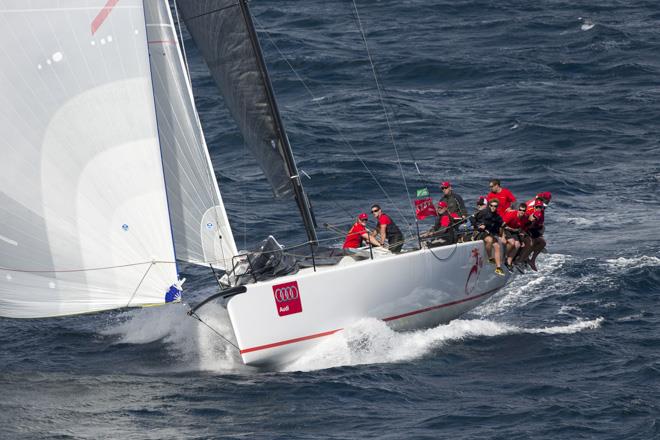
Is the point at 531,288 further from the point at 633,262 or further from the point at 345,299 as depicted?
the point at 345,299

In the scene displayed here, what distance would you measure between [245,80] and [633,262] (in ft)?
27.8

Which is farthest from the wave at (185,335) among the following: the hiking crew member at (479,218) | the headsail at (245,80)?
the hiking crew member at (479,218)

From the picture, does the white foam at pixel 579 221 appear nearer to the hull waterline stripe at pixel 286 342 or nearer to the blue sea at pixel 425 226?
the blue sea at pixel 425 226

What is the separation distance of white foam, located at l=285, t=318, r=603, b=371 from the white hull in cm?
15

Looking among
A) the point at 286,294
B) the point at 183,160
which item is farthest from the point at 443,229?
the point at 183,160

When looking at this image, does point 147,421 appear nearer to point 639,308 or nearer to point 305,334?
point 305,334

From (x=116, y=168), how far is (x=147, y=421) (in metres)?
3.77

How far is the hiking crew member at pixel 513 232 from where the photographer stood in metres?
19.4

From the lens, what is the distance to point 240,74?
17766 millimetres

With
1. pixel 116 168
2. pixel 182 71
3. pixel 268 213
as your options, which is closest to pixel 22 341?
pixel 116 168

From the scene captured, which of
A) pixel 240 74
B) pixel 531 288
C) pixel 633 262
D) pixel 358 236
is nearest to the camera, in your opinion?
pixel 240 74

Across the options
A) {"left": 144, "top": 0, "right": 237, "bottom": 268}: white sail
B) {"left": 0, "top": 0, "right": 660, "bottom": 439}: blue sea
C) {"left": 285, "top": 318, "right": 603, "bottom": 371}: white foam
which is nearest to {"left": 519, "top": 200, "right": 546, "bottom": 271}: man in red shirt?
{"left": 0, "top": 0, "right": 660, "bottom": 439}: blue sea

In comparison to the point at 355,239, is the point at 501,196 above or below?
above

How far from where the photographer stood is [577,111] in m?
30.7
